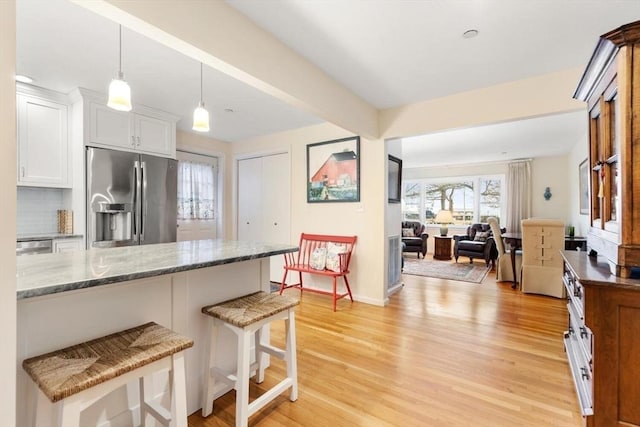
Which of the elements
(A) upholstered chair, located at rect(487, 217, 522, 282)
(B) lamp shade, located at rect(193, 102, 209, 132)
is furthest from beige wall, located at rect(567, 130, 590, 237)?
(B) lamp shade, located at rect(193, 102, 209, 132)

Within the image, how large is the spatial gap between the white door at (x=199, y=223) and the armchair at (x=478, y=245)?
5147mm

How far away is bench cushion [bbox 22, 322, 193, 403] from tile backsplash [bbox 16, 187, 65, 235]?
2763 mm

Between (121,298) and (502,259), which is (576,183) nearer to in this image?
(502,259)

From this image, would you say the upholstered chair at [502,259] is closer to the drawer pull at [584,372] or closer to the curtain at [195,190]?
the drawer pull at [584,372]

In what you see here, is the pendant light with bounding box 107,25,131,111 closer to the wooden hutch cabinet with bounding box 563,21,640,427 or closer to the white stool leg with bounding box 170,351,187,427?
the white stool leg with bounding box 170,351,187,427

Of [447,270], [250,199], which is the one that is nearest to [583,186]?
[447,270]

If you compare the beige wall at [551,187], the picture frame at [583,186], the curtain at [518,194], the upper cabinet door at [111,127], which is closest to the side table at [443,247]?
the curtain at [518,194]

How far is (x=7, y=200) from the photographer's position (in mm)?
798

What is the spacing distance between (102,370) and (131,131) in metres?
3.06

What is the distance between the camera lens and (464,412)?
5.59ft

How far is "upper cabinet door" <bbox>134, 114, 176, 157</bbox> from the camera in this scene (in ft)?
11.2

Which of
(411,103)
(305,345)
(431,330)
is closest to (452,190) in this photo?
(411,103)

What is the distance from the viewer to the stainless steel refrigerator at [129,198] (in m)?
3.04

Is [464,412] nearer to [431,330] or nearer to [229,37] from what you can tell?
[431,330]
